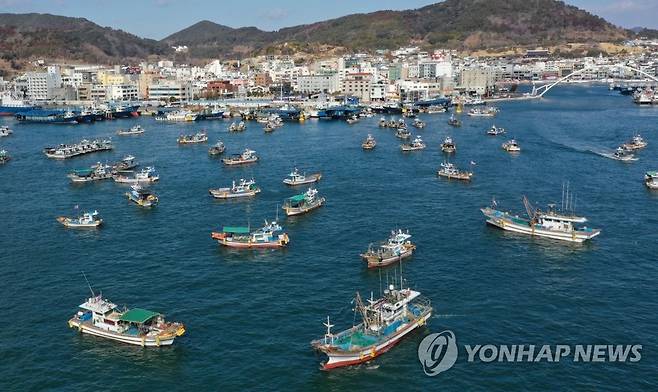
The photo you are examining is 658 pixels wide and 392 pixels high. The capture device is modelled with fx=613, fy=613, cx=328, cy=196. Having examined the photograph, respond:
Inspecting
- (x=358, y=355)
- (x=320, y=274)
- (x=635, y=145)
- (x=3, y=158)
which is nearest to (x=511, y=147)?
(x=635, y=145)

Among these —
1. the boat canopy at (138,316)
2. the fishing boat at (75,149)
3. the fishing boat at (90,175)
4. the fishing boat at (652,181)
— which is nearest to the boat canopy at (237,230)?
the boat canopy at (138,316)

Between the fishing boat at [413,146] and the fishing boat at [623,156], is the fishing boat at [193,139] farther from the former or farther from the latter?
the fishing boat at [623,156]

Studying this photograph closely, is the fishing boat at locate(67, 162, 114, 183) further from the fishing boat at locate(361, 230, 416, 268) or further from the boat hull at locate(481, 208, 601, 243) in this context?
the boat hull at locate(481, 208, 601, 243)

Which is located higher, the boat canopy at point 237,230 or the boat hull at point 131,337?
the boat canopy at point 237,230

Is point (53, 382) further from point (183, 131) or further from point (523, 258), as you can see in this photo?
point (183, 131)

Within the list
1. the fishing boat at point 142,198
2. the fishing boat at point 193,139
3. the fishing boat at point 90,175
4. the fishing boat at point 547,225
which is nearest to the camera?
the fishing boat at point 547,225

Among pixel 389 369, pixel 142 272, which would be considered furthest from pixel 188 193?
pixel 389 369
